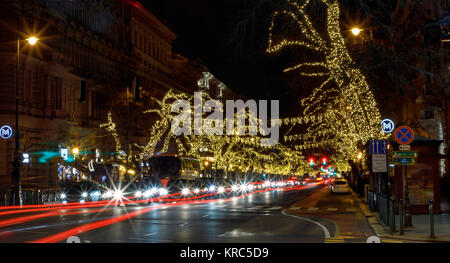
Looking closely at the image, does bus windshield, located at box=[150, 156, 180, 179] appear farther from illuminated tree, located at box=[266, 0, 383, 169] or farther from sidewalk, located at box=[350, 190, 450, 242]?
sidewalk, located at box=[350, 190, 450, 242]

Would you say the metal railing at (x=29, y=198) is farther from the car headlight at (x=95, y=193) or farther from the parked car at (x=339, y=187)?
the parked car at (x=339, y=187)

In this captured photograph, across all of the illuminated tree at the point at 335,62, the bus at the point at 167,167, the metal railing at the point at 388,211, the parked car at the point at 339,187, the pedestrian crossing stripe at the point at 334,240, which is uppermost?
the illuminated tree at the point at 335,62

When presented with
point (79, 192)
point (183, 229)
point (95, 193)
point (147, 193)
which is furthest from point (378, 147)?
point (95, 193)

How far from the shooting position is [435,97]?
121 ft

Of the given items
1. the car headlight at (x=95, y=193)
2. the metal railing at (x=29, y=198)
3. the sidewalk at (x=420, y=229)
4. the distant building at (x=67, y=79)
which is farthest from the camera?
the distant building at (x=67, y=79)

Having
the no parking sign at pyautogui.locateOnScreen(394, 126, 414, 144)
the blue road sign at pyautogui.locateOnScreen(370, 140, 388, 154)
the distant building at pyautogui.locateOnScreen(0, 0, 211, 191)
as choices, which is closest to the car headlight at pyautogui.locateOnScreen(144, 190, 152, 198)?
the distant building at pyautogui.locateOnScreen(0, 0, 211, 191)

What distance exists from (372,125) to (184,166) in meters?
34.2

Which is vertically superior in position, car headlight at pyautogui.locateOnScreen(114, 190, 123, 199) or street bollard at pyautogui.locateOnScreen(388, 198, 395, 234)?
street bollard at pyautogui.locateOnScreen(388, 198, 395, 234)

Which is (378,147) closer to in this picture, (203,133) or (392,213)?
(392,213)

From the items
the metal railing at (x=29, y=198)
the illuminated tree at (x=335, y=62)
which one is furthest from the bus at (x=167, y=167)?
the illuminated tree at (x=335, y=62)

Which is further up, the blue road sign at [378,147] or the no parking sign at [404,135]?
the no parking sign at [404,135]
